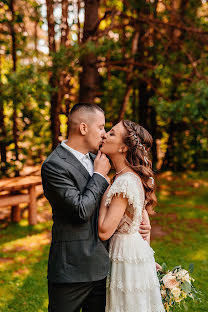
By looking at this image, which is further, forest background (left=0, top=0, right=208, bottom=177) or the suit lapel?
forest background (left=0, top=0, right=208, bottom=177)

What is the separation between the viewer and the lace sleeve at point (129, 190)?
75.8 inches

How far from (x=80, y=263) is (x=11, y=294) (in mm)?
2404

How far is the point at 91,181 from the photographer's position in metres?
1.86

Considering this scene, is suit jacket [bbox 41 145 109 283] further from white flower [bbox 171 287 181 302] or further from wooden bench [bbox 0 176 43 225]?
wooden bench [bbox 0 176 43 225]

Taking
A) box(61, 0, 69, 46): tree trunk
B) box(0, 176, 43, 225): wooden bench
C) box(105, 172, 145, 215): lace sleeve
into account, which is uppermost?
box(61, 0, 69, 46): tree trunk

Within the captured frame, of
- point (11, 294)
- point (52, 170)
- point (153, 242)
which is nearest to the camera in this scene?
point (52, 170)

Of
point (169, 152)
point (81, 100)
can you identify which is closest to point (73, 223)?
point (81, 100)

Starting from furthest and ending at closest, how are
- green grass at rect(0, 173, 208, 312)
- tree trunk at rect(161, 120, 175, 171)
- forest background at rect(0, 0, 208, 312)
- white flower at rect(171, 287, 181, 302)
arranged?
tree trunk at rect(161, 120, 175, 171)
forest background at rect(0, 0, 208, 312)
green grass at rect(0, 173, 208, 312)
white flower at rect(171, 287, 181, 302)

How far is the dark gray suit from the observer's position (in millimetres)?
1804

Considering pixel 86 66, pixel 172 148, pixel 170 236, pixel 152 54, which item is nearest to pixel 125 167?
pixel 170 236

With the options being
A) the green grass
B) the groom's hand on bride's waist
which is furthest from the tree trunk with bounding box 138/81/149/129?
the groom's hand on bride's waist

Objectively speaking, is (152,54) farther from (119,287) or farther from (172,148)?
(119,287)

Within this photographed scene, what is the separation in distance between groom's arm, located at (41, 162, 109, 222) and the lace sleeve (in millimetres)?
76

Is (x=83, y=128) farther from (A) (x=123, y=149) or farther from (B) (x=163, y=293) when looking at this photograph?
(B) (x=163, y=293)
